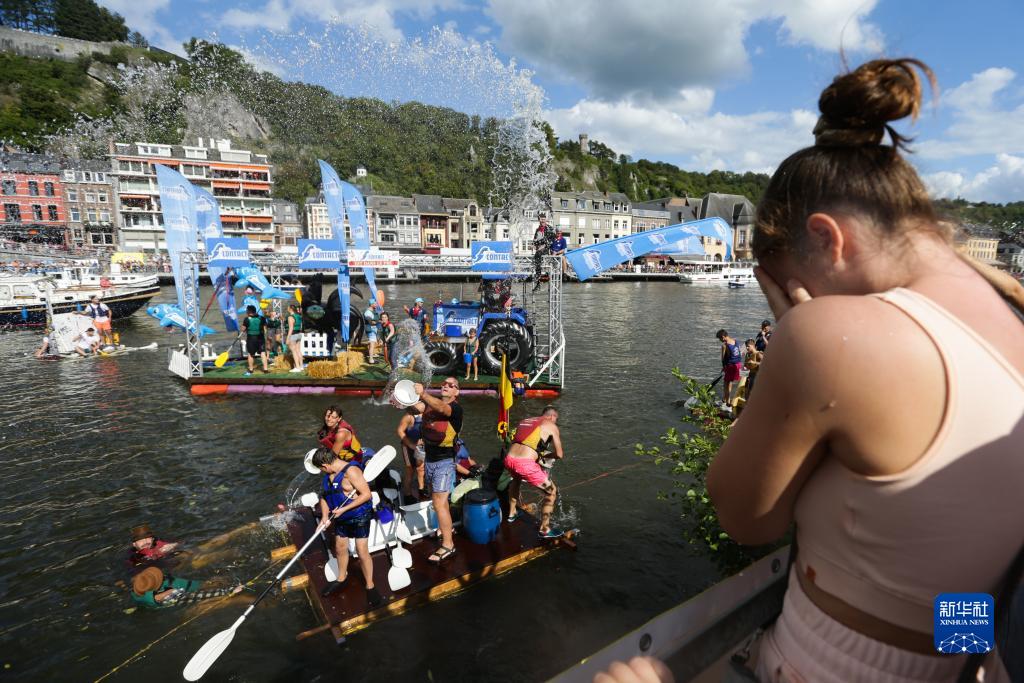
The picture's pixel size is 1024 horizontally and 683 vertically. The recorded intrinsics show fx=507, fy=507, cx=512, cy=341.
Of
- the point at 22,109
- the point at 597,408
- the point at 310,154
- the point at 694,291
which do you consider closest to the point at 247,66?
the point at 310,154

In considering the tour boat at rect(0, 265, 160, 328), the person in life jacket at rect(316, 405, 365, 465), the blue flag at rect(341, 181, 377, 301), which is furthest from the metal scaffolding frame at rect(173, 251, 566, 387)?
the tour boat at rect(0, 265, 160, 328)

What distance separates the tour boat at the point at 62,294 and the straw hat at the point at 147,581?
85.2 feet

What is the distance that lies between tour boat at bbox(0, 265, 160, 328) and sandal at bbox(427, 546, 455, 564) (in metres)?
28.1

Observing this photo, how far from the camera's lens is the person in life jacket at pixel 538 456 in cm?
668

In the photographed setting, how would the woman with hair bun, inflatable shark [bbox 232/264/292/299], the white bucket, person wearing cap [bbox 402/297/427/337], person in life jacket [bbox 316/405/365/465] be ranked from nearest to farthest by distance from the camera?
the woman with hair bun → the white bucket → person in life jacket [bbox 316/405/365/465] → person wearing cap [bbox 402/297/427/337] → inflatable shark [bbox 232/264/292/299]

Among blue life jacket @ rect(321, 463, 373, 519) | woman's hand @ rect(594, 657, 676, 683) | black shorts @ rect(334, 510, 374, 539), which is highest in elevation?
woman's hand @ rect(594, 657, 676, 683)

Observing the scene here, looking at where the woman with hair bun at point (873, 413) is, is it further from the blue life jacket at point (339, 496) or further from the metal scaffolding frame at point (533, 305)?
the metal scaffolding frame at point (533, 305)

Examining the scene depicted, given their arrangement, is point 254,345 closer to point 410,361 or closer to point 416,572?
point 410,361

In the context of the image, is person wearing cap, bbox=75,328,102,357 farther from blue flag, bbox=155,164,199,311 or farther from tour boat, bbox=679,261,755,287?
tour boat, bbox=679,261,755,287

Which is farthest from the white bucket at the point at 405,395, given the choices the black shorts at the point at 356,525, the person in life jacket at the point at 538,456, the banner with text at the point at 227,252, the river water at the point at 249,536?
the banner with text at the point at 227,252

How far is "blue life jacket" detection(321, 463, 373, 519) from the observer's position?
5.54m

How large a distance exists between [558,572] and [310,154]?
348ft

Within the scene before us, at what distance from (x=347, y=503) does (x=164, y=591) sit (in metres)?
2.59

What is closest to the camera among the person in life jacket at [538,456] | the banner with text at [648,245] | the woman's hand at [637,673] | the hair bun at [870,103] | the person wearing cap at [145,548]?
the hair bun at [870,103]
